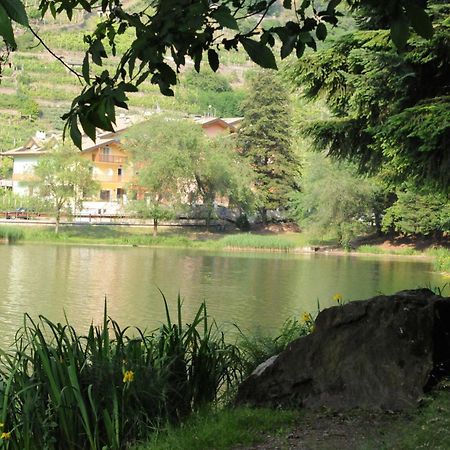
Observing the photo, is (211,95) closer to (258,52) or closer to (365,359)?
(365,359)

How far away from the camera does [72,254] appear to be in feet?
96.5

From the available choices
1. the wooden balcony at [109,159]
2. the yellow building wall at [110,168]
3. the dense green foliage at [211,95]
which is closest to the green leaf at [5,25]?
the yellow building wall at [110,168]

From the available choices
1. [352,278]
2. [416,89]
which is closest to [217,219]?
[352,278]

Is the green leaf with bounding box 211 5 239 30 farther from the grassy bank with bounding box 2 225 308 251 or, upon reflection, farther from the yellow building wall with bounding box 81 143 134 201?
the yellow building wall with bounding box 81 143 134 201

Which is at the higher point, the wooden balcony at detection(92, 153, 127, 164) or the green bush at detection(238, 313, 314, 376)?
the wooden balcony at detection(92, 153, 127, 164)

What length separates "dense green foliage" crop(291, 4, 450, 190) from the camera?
7.57 meters

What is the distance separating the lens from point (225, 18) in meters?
1.75

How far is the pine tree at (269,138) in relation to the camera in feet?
160

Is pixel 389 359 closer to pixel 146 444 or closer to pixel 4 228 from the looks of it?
pixel 146 444

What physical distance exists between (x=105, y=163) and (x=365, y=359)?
160ft

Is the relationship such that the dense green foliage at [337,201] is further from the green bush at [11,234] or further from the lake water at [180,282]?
the green bush at [11,234]

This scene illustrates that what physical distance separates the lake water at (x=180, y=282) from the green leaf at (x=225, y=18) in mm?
5838

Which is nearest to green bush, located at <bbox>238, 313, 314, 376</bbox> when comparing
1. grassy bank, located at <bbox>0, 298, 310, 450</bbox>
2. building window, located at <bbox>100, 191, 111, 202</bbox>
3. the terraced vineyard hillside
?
grassy bank, located at <bbox>0, 298, 310, 450</bbox>

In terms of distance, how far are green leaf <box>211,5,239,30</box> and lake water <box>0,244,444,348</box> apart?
5.84 m
